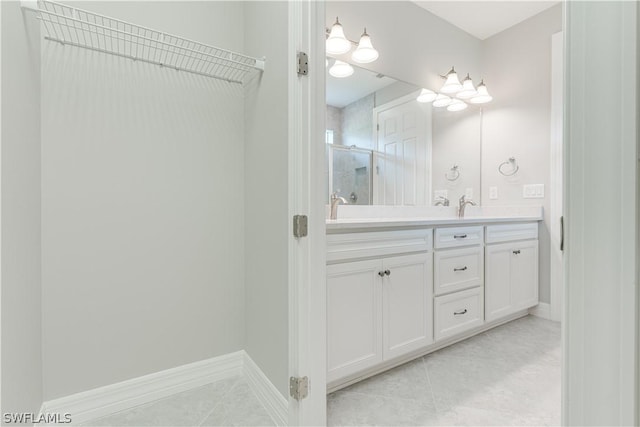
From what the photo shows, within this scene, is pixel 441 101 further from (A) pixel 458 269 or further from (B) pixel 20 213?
(B) pixel 20 213

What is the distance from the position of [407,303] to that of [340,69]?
5.30 feet

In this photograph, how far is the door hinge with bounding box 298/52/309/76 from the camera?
3.84ft

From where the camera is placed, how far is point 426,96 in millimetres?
2662

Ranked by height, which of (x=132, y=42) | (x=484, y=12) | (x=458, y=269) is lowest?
(x=458, y=269)

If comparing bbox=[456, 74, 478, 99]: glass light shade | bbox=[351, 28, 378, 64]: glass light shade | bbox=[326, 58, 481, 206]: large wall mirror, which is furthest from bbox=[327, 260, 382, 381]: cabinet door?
bbox=[456, 74, 478, 99]: glass light shade

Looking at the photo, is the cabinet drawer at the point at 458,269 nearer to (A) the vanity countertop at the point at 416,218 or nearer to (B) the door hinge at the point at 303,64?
(A) the vanity countertop at the point at 416,218

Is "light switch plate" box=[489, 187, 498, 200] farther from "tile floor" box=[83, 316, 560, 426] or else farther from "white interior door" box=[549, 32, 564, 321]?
"tile floor" box=[83, 316, 560, 426]

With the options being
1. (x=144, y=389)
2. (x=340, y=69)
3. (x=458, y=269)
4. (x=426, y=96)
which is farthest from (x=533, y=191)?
(x=144, y=389)

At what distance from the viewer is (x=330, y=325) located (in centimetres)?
137

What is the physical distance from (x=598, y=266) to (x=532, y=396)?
4.63 ft

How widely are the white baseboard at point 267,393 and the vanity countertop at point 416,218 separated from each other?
0.76 metres

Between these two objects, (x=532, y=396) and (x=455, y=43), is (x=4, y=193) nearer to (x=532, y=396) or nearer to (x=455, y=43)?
(x=532, y=396)

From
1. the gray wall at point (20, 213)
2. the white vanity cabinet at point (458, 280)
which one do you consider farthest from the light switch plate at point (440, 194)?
the gray wall at point (20, 213)

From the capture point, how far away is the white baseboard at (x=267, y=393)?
1.27 m
